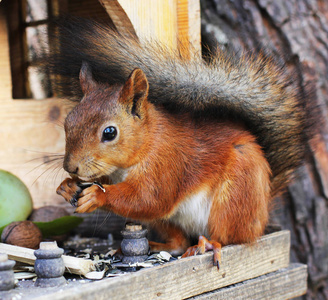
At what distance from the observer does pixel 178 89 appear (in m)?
1.29

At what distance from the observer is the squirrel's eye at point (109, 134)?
1.15m

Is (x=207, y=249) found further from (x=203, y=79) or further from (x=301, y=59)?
(x=301, y=59)

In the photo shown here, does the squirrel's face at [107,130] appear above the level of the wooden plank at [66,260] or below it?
above

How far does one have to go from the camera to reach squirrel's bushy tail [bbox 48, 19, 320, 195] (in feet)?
4.16

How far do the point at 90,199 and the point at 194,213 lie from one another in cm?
33

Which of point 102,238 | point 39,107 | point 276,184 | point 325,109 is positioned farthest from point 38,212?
point 325,109

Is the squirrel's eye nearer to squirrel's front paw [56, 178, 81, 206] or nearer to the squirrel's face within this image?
the squirrel's face

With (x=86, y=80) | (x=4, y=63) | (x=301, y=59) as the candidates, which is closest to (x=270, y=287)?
(x=86, y=80)

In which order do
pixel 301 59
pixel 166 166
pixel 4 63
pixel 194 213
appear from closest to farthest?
pixel 166 166 < pixel 194 213 < pixel 4 63 < pixel 301 59

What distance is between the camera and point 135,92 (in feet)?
3.94

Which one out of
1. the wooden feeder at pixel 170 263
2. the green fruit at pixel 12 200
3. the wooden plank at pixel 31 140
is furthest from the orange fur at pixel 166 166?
the wooden plank at pixel 31 140

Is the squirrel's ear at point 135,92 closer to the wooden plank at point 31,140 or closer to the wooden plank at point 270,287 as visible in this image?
the wooden plank at point 270,287

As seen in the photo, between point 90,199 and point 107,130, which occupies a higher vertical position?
point 107,130

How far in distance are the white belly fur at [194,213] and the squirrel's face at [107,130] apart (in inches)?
8.2
